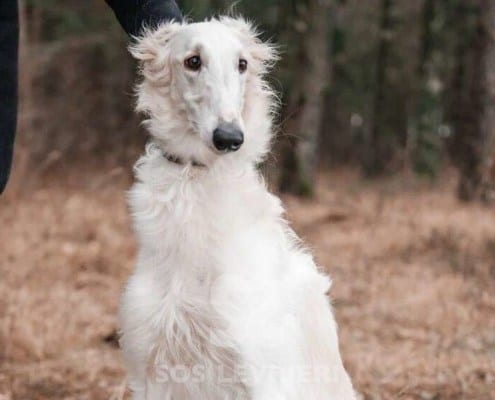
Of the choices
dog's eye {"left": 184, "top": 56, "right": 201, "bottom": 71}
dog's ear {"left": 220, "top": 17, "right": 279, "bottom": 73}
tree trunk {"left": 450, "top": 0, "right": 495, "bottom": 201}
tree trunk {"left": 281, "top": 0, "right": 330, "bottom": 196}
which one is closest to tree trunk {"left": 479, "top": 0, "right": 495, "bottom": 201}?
tree trunk {"left": 450, "top": 0, "right": 495, "bottom": 201}

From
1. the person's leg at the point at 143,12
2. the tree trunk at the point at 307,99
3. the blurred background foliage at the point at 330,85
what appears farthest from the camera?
the tree trunk at the point at 307,99

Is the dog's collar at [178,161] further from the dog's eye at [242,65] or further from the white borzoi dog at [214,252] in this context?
the dog's eye at [242,65]

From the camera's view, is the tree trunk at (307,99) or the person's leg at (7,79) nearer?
the person's leg at (7,79)

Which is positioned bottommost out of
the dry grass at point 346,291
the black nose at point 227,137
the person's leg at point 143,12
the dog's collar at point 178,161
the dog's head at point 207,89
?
the dry grass at point 346,291

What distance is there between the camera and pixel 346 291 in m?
7.54

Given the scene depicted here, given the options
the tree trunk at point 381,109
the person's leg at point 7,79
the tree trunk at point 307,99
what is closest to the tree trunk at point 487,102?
the tree trunk at point 307,99

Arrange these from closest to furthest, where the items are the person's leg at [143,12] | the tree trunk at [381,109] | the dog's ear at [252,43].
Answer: the dog's ear at [252,43], the person's leg at [143,12], the tree trunk at [381,109]

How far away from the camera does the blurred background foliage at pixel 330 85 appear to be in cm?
1170

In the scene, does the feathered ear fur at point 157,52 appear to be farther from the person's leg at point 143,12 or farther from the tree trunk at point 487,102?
the tree trunk at point 487,102

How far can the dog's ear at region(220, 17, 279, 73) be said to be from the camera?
10.7 ft

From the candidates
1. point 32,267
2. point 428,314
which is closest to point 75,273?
point 32,267

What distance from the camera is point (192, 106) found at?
10.0 ft

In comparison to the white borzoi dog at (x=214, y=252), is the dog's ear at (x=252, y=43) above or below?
above

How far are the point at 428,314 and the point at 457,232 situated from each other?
2.55m
